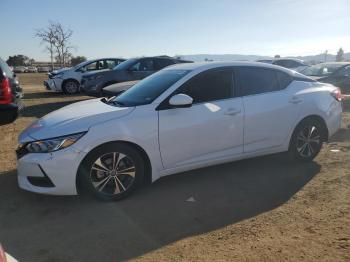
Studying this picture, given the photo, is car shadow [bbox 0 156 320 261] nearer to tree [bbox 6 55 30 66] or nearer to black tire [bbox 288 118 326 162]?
black tire [bbox 288 118 326 162]

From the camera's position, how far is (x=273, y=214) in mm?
4445

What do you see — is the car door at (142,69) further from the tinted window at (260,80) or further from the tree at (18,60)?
the tree at (18,60)

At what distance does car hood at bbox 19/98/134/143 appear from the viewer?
465cm

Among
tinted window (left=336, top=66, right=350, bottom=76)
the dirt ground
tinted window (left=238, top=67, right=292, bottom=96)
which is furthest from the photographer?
tinted window (left=336, top=66, right=350, bottom=76)

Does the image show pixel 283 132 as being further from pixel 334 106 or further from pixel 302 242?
pixel 302 242

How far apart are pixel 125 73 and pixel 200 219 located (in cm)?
1047

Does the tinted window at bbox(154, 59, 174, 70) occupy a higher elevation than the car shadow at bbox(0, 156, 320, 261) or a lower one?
higher

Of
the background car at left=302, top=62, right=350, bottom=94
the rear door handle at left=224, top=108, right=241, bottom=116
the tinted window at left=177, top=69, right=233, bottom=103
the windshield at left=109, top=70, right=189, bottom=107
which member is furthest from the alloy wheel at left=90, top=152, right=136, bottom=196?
the background car at left=302, top=62, right=350, bottom=94

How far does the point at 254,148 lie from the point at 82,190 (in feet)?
7.94

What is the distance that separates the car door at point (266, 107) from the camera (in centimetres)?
561

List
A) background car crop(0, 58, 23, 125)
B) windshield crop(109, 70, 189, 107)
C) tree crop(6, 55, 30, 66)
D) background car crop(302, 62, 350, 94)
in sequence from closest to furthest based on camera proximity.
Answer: windshield crop(109, 70, 189, 107) → background car crop(0, 58, 23, 125) → background car crop(302, 62, 350, 94) → tree crop(6, 55, 30, 66)

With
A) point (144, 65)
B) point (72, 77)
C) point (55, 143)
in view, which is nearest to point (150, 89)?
point (55, 143)

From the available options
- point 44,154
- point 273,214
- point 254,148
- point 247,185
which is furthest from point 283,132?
point 44,154

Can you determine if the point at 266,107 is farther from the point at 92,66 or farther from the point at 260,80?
the point at 92,66
